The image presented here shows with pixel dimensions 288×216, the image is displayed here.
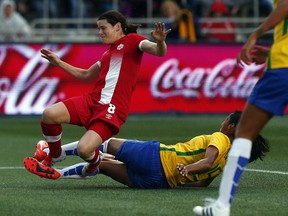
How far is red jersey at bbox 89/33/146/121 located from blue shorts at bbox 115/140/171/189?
41 cm

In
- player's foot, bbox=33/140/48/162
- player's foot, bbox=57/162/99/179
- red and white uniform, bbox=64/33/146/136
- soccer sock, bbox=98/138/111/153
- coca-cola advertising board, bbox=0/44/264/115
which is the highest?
red and white uniform, bbox=64/33/146/136

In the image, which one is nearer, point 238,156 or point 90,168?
point 238,156

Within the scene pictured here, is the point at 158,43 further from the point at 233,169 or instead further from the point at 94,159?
the point at 233,169

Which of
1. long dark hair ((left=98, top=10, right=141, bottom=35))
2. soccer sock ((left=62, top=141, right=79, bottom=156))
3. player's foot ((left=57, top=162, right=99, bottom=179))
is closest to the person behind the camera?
player's foot ((left=57, top=162, right=99, bottom=179))

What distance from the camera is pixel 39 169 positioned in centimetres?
1003

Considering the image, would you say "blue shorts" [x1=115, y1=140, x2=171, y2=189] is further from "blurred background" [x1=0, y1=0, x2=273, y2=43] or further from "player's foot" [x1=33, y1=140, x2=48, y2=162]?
"blurred background" [x1=0, y1=0, x2=273, y2=43]

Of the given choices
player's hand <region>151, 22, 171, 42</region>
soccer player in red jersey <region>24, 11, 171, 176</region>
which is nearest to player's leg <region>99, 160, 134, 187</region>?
soccer player in red jersey <region>24, 11, 171, 176</region>

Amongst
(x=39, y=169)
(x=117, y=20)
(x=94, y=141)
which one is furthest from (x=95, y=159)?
(x=117, y=20)

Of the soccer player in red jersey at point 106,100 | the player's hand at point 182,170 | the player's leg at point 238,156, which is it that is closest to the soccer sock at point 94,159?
the soccer player in red jersey at point 106,100

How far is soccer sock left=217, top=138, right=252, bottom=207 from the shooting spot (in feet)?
24.8

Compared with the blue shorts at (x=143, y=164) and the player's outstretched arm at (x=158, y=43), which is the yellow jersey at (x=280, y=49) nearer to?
the player's outstretched arm at (x=158, y=43)

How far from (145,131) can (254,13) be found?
8.37m

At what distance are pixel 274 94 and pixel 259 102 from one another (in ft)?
0.42

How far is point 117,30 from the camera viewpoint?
35.0 feet
